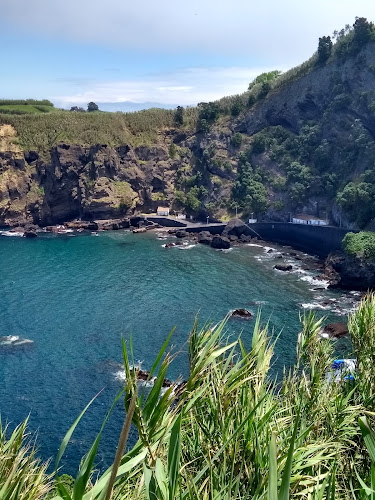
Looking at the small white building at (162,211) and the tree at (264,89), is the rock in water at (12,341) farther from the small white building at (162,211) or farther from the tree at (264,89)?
the tree at (264,89)

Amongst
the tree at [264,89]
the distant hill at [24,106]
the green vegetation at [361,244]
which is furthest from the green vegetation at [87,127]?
the green vegetation at [361,244]

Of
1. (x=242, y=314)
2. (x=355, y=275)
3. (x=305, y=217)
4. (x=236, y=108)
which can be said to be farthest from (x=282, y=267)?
(x=236, y=108)

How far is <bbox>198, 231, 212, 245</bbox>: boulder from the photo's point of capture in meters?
97.0

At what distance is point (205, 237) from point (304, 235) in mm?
19890

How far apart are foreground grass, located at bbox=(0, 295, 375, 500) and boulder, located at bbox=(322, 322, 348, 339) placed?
96.5 ft

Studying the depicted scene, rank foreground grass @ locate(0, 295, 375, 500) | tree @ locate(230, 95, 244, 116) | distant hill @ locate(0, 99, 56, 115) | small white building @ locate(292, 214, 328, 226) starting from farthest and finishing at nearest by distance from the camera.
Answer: distant hill @ locate(0, 99, 56, 115), tree @ locate(230, 95, 244, 116), small white building @ locate(292, 214, 328, 226), foreground grass @ locate(0, 295, 375, 500)

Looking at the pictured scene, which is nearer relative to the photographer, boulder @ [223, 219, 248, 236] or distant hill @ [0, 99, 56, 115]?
boulder @ [223, 219, 248, 236]

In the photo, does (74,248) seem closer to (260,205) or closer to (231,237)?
(231,237)

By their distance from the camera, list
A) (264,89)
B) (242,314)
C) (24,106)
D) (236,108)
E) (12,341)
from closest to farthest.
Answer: (12,341) → (242,314) → (264,89) → (236,108) → (24,106)

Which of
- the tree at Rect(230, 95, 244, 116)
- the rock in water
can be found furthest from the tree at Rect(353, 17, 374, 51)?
the rock in water

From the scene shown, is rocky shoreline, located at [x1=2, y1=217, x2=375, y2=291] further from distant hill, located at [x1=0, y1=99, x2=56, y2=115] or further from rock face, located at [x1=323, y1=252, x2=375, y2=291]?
distant hill, located at [x1=0, y1=99, x2=56, y2=115]

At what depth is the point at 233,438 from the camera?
13.8m

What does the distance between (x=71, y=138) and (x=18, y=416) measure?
93.8 metres

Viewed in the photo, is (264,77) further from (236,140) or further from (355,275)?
(355,275)
